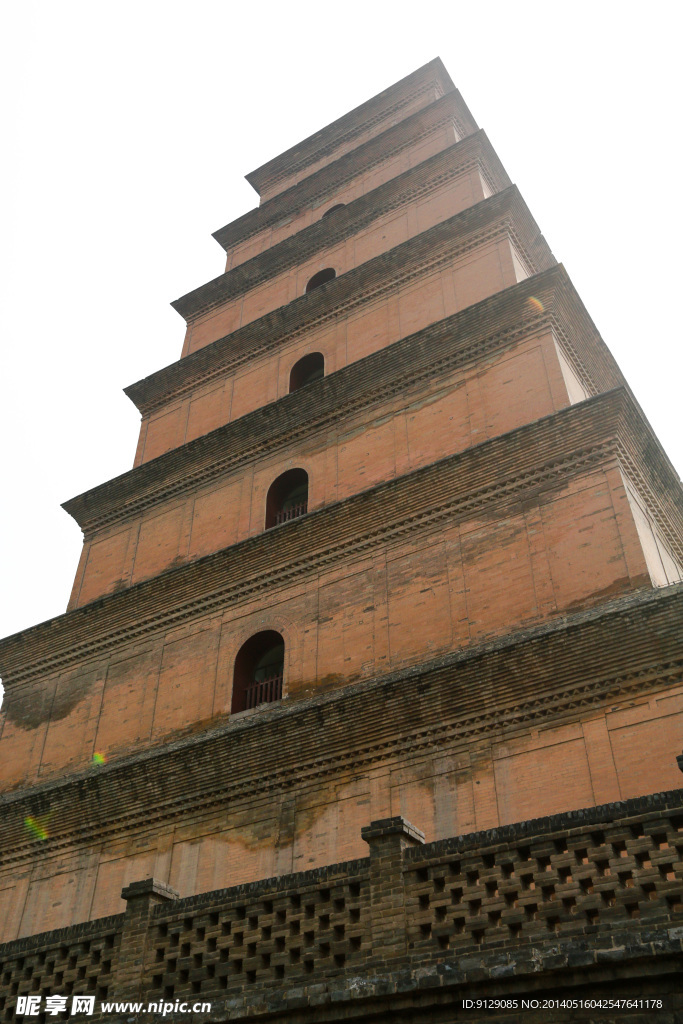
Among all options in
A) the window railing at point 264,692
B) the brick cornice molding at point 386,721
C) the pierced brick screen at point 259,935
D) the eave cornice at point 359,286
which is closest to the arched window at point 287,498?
the window railing at point 264,692

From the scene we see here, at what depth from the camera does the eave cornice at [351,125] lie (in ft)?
61.6

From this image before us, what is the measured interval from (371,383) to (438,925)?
8264 mm

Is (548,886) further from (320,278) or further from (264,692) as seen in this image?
(320,278)

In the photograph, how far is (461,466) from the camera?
10.8m

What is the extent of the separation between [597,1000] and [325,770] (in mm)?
4736

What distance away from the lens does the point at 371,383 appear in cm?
1279

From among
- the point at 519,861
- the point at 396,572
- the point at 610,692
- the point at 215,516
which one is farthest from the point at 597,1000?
the point at 215,516

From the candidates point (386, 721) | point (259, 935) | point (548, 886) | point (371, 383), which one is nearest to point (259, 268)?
point (371, 383)

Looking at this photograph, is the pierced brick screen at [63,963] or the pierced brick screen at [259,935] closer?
the pierced brick screen at [259,935]

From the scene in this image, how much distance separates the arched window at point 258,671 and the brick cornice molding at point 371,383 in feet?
9.69

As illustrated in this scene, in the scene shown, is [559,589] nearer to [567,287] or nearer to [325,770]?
[325,770]

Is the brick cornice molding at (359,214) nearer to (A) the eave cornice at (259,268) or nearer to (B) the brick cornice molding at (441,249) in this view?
(A) the eave cornice at (259,268)

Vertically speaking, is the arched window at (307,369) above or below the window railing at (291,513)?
above

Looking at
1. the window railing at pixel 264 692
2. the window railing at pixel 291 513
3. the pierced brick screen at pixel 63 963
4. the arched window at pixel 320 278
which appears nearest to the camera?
the pierced brick screen at pixel 63 963
